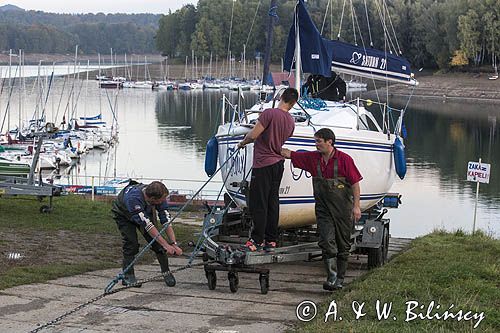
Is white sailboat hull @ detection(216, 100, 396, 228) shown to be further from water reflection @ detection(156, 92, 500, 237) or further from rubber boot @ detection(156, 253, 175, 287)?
water reflection @ detection(156, 92, 500, 237)

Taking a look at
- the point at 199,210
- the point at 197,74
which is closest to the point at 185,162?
the point at 199,210

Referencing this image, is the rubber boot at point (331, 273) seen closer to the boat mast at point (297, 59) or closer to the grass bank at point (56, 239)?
the grass bank at point (56, 239)

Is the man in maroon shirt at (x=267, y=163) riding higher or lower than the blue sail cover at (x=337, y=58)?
lower

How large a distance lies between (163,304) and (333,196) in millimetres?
2369

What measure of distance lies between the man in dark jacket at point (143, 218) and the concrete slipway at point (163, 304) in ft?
1.09

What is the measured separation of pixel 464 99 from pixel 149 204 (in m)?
113

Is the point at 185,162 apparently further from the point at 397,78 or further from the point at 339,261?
the point at 339,261

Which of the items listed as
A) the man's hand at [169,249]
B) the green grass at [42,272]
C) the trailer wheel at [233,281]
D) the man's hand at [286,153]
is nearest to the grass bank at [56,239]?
→ the green grass at [42,272]

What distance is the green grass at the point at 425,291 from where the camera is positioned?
8734mm

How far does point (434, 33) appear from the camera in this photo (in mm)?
134375

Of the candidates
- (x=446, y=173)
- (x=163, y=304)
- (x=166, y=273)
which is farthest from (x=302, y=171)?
(x=446, y=173)

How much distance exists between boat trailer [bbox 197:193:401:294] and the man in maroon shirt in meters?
0.28

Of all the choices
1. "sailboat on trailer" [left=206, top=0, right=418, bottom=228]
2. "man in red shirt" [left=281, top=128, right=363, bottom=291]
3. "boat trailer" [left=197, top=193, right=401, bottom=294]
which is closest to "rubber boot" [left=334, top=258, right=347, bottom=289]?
"man in red shirt" [left=281, top=128, right=363, bottom=291]

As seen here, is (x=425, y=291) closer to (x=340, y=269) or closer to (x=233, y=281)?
(x=340, y=269)
